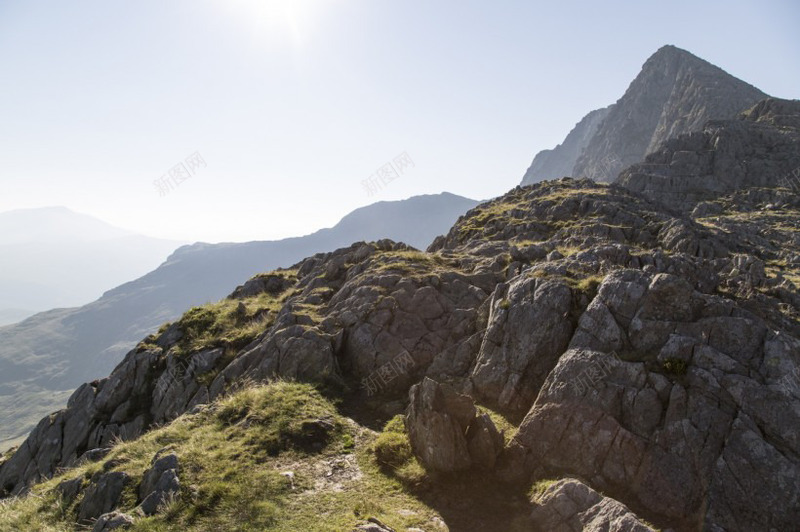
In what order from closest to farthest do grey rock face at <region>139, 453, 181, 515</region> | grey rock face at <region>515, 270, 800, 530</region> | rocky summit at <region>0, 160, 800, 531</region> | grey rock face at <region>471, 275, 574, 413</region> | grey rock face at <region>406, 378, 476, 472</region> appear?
grey rock face at <region>515, 270, 800, 530</region> < rocky summit at <region>0, 160, 800, 531</region> < grey rock face at <region>139, 453, 181, 515</region> < grey rock face at <region>406, 378, 476, 472</region> < grey rock face at <region>471, 275, 574, 413</region>

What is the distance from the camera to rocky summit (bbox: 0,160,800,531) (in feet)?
50.7

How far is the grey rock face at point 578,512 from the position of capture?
1324cm

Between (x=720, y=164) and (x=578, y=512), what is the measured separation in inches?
5554

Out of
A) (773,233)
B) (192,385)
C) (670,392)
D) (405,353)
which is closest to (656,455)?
(670,392)

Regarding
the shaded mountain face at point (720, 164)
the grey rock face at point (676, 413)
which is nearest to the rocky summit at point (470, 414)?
the grey rock face at point (676, 413)

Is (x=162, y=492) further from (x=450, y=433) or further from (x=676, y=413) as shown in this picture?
(x=676, y=413)

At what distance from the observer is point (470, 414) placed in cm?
→ 1891

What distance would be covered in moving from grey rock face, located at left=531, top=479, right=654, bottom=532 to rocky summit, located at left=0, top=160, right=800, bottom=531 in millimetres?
76

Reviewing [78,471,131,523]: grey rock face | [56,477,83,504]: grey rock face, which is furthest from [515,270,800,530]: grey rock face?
[56,477,83,504]: grey rock face

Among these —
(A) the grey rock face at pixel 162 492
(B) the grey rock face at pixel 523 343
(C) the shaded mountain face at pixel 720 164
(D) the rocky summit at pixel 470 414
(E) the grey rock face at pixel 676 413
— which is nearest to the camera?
(E) the grey rock face at pixel 676 413

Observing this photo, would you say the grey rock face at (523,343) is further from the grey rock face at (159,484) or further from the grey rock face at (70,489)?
the grey rock face at (70,489)

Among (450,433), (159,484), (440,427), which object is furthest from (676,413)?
(159,484)

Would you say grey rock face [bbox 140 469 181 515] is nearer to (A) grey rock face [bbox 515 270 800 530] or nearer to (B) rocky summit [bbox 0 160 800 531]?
(B) rocky summit [bbox 0 160 800 531]

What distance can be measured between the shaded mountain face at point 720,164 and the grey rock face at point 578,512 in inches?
4419
